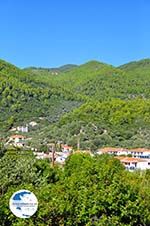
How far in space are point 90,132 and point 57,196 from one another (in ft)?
176

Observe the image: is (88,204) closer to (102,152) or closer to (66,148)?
(102,152)

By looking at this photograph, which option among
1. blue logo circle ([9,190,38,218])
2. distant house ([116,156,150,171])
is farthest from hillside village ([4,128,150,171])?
blue logo circle ([9,190,38,218])

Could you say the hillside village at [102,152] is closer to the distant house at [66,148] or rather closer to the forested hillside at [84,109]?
the distant house at [66,148]

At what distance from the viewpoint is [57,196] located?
1070 centimetres

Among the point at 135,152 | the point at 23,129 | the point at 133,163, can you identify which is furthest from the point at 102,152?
the point at 23,129

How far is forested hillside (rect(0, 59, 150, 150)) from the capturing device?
6494 centimetres

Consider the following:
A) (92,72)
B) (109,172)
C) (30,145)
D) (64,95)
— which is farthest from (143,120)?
(92,72)

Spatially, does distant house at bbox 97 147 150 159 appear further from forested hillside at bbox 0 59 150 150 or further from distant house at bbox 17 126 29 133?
distant house at bbox 17 126 29 133

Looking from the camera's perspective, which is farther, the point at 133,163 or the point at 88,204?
→ the point at 133,163

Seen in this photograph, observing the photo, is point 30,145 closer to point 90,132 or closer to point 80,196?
point 90,132

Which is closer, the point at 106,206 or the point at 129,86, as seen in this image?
the point at 106,206

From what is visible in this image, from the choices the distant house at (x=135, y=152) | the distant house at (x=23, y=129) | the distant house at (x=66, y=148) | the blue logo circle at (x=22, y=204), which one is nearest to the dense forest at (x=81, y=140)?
the distant house at (x=23, y=129)

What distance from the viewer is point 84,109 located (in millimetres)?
75938

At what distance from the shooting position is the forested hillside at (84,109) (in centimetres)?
6494
